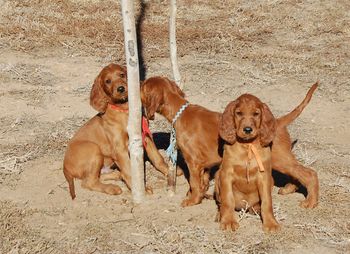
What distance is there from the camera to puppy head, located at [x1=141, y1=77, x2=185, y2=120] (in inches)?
284

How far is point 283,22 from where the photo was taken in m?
14.4

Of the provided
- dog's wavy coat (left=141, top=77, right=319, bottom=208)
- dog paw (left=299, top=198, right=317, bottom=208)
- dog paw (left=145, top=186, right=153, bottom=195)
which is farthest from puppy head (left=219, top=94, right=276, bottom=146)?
dog paw (left=145, top=186, right=153, bottom=195)

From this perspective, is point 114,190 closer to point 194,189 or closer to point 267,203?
point 194,189

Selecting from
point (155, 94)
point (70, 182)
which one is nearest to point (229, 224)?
point (155, 94)

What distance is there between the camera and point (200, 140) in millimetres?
7059

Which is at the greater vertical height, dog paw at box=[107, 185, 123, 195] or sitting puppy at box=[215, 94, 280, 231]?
sitting puppy at box=[215, 94, 280, 231]

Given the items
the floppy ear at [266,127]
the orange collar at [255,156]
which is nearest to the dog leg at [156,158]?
the orange collar at [255,156]

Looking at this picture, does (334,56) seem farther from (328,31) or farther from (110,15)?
(110,15)

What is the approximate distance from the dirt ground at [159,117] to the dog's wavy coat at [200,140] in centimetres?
22

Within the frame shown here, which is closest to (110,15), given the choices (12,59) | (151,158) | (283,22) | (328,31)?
(12,59)

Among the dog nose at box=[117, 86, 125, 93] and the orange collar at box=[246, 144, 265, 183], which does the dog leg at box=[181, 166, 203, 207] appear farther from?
the dog nose at box=[117, 86, 125, 93]

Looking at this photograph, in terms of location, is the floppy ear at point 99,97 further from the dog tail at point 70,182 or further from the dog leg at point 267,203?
the dog leg at point 267,203

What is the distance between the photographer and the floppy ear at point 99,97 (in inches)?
299

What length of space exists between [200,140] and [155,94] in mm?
698
